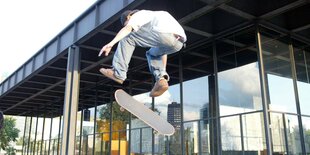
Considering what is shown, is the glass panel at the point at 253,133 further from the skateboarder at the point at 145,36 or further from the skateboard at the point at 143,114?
the skateboarder at the point at 145,36

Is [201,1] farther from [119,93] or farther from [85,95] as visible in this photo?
[85,95]

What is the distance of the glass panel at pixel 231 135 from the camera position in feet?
31.1

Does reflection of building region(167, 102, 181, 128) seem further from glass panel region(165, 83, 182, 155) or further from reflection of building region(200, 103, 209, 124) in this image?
reflection of building region(200, 103, 209, 124)

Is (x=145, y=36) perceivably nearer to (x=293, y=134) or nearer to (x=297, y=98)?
(x=293, y=134)

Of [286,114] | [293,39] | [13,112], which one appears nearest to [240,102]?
[286,114]

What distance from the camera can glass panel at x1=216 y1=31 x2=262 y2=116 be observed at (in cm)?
952

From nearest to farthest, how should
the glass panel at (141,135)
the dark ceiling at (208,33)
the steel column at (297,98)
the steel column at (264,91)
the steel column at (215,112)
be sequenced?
Answer: the steel column at (264,91)
the dark ceiling at (208,33)
the steel column at (297,98)
the steel column at (215,112)
the glass panel at (141,135)

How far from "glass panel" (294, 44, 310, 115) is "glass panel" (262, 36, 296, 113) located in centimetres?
43

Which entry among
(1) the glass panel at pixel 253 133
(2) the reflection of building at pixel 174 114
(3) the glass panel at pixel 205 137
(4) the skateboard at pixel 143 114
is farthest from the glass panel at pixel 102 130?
(4) the skateboard at pixel 143 114

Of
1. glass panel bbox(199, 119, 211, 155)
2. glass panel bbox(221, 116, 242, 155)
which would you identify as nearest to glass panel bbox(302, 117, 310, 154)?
glass panel bbox(221, 116, 242, 155)

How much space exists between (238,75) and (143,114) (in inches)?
252

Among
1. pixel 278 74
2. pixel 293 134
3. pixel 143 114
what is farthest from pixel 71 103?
pixel 293 134

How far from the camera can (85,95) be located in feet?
64.2

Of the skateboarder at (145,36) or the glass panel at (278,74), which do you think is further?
the glass panel at (278,74)
